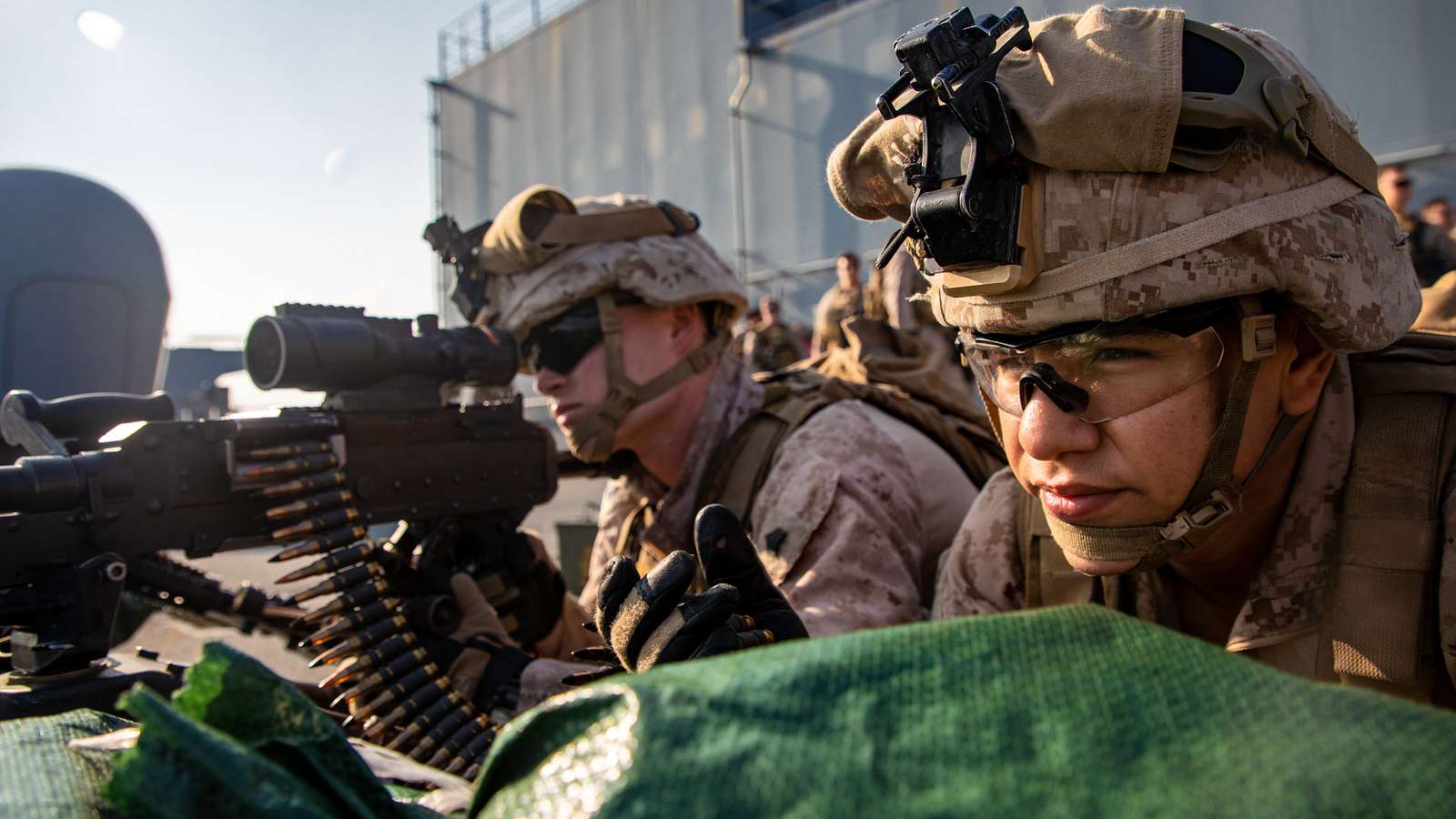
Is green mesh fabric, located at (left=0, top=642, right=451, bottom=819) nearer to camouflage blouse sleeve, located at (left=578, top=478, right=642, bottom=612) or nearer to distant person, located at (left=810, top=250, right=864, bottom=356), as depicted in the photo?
camouflage blouse sleeve, located at (left=578, top=478, right=642, bottom=612)

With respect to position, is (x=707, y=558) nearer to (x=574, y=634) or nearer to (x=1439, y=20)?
(x=574, y=634)

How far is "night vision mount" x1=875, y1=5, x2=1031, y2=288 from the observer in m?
1.38

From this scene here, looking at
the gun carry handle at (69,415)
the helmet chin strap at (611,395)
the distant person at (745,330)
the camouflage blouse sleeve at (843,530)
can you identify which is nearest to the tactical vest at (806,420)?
the camouflage blouse sleeve at (843,530)

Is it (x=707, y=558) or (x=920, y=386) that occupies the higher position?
(x=920, y=386)

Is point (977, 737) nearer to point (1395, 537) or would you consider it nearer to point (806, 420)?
point (1395, 537)

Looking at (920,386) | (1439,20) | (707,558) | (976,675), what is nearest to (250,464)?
(707,558)

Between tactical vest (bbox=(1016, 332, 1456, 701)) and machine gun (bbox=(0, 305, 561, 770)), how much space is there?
1667 mm

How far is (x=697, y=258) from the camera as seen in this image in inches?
119

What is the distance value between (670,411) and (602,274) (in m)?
0.43

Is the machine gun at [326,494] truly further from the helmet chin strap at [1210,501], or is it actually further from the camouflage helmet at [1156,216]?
the camouflage helmet at [1156,216]

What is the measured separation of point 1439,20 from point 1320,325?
6697 mm

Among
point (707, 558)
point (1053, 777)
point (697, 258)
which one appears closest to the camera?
point (1053, 777)

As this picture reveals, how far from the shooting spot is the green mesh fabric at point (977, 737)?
55 cm

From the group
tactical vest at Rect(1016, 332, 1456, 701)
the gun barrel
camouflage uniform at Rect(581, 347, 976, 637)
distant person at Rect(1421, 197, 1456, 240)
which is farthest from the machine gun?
distant person at Rect(1421, 197, 1456, 240)
